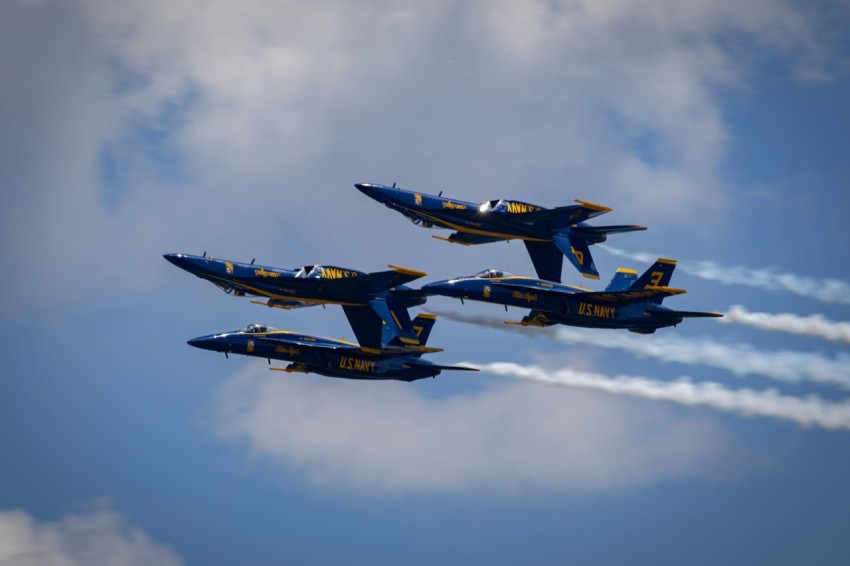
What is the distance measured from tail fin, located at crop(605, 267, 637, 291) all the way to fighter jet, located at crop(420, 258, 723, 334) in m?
2.27

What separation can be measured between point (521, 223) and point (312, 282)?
57.3ft

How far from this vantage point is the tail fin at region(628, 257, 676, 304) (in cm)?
17409

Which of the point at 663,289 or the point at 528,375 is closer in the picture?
the point at 663,289

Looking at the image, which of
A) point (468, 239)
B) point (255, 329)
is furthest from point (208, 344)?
point (468, 239)

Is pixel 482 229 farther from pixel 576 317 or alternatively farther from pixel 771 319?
pixel 771 319

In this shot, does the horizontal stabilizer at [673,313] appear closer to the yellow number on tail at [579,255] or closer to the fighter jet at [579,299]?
the fighter jet at [579,299]

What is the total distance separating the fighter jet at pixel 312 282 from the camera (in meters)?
171

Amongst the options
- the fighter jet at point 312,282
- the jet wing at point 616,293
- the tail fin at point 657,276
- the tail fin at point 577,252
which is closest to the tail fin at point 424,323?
the fighter jet at point 312,282

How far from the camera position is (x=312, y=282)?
171375 millimetres

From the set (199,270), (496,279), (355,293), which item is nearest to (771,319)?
(496,279)

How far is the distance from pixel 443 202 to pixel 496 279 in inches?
288

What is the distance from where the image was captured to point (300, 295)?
173 m

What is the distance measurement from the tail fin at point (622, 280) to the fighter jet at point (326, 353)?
13.7 m

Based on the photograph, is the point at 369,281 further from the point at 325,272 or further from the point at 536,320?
the point at 536,320
